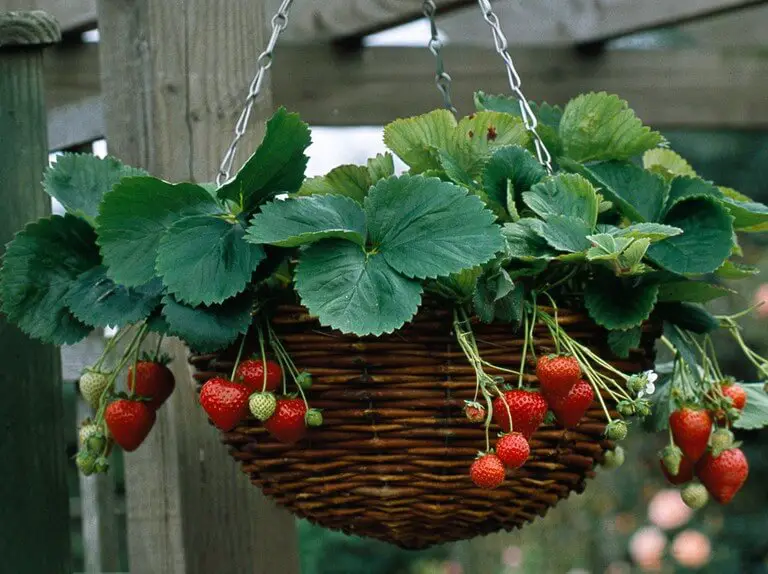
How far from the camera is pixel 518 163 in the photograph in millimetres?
924

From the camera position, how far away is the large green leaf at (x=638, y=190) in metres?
0.97

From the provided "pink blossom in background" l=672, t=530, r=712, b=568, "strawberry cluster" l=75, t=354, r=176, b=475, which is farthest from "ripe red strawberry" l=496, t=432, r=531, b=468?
"pink blossom in background" l=672, t=530, r=712, b=568

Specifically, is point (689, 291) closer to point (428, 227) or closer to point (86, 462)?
point (428, 227)

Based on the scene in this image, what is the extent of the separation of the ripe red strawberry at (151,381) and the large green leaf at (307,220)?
0.64 feet

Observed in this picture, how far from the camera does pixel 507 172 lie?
927 mm

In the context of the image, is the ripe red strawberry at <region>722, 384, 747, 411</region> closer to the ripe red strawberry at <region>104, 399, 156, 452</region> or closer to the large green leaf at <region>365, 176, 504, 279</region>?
the large green leaf at <region>365, 176, 504, 279</region>

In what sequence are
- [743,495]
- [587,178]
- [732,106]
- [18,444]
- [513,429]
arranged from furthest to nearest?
1. [743,495]
2. [732,106]
3. [18,444]
4. [587,178]
5. [513,429]

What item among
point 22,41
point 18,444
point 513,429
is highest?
point 22,41

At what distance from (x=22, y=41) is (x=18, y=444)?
0.42 meters

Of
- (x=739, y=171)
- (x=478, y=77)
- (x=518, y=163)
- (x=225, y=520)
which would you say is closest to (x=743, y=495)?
(x=739, y=171)

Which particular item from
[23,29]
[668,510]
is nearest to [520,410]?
[23,29]

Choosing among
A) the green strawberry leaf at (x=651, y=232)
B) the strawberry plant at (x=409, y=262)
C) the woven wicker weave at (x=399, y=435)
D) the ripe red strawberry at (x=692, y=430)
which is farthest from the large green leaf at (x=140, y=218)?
the ripe red strawberry at (x=692, y=430)

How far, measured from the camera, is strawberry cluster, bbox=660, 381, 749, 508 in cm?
102

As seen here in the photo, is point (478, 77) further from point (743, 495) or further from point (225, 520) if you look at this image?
point (743, 495)
